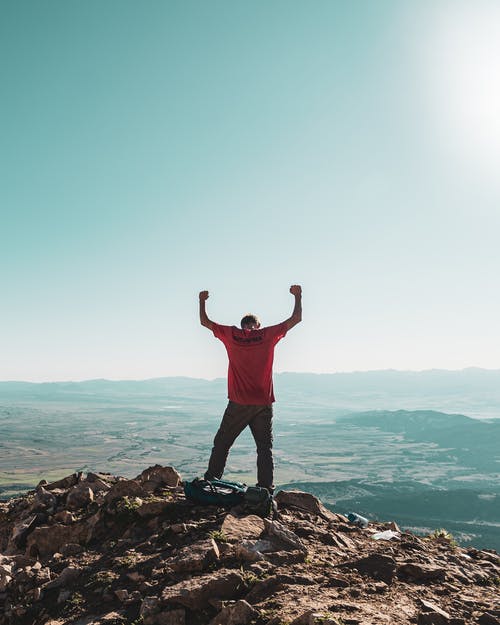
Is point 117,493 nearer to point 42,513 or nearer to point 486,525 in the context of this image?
point 42,513

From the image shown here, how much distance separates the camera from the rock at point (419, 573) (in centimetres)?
600

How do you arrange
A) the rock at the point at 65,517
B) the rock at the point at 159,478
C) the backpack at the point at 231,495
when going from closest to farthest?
the backpack at the point at 231,495 → the rock at the point at 65,517 → the rock at the point at 159,478

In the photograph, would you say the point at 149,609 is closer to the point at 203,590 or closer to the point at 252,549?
the point at 203,590

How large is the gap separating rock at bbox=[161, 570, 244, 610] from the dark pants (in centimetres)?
308

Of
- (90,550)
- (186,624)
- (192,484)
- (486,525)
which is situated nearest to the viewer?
(186,624)

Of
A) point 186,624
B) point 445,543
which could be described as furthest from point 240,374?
point 445,543

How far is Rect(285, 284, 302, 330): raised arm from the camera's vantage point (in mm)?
8695

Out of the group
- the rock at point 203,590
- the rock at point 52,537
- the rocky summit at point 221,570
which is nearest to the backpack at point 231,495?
the rocky summit at point 221,570

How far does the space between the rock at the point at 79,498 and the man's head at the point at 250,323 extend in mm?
4827

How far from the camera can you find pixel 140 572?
239 inches

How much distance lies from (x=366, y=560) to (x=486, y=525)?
502ft

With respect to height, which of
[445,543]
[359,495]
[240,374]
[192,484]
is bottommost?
[359,495]

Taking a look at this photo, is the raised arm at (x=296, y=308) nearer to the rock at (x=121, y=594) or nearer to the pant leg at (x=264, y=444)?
the pant leg at (x=264, y=444)

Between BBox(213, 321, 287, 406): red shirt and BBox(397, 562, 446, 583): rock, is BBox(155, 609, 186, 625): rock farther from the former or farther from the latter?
BBox(213, 321, 287, 406): red shirt
